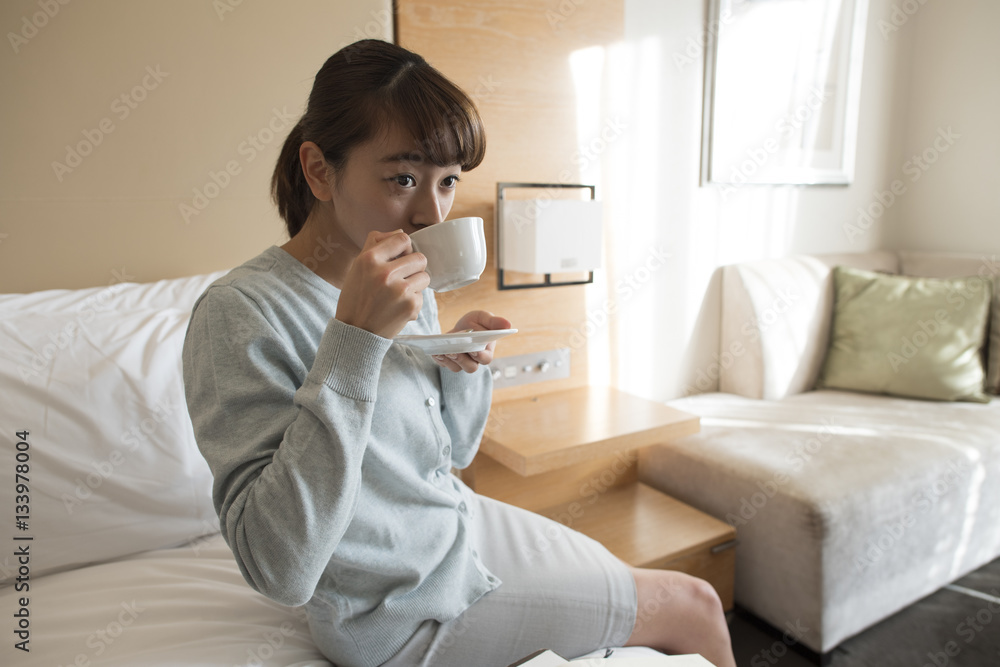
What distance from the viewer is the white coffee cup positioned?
0.78 meters

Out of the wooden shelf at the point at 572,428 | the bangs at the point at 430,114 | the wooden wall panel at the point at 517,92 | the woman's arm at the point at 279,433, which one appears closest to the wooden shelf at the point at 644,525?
the wooden shelf at the point at 572,428

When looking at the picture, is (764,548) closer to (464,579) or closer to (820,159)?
(464,579)

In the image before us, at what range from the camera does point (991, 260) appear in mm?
2369

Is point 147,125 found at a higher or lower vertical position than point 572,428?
higher

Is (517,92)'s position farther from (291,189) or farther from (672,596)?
(672,596)

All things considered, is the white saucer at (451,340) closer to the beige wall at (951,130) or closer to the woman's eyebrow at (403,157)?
the woman's eyebrow at (403,157)

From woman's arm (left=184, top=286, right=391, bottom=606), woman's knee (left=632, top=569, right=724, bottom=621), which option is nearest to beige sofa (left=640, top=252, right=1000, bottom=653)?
woman's knee (left=632, top=569, right=724, bottom=621)

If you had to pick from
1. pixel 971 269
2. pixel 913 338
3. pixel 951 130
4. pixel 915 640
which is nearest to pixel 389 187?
pixel 915 640

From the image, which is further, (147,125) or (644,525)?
(644,525)

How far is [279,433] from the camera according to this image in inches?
28.4

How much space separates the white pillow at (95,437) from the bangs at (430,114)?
68 cm

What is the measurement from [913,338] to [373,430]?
2104 mm

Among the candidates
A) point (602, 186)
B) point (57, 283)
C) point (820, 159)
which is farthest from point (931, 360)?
point (57, 283)

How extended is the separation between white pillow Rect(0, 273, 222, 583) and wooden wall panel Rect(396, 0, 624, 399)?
29.1 inches
